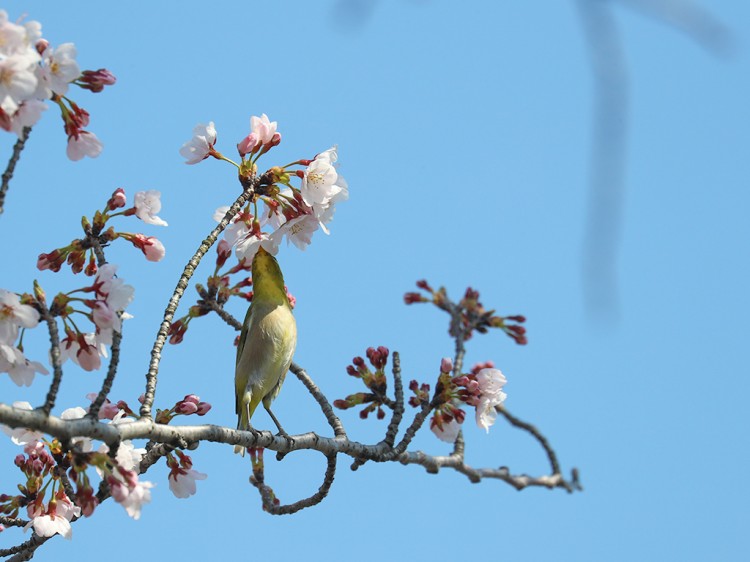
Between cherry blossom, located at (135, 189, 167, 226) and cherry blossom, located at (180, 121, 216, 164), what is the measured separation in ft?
1.50

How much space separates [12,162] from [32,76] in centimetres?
36

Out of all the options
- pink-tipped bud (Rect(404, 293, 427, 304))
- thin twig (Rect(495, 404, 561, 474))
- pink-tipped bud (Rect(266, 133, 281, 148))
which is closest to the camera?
pink-tipped bud (Rect(266, 133, 281, 148))

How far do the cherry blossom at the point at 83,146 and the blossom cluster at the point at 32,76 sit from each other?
35 millimetres

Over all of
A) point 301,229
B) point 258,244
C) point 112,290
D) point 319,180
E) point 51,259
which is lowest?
point 112,290

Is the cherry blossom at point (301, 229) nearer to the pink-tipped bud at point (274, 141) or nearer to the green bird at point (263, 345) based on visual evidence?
the pink-tipped bud at point (274, 141)

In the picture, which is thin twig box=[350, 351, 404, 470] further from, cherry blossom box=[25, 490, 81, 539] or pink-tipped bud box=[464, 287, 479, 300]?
pink-tipped bud box=[464, 287, 479, 300]

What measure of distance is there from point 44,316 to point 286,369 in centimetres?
245

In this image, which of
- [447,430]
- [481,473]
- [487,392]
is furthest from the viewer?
[481,473]

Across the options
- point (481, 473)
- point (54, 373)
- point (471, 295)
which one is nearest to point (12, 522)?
point (54, 373)

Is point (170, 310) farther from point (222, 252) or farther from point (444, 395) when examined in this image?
point (444, 395)

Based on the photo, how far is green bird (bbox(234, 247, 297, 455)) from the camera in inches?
235

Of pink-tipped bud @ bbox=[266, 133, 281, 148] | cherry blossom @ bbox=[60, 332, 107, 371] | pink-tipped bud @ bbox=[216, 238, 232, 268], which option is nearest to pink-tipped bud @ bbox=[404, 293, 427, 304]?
pink-tipped bud @ bbox=[216, 238, 232, 268]

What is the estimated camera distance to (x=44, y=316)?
153 inches

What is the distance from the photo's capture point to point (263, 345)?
19.5ft
